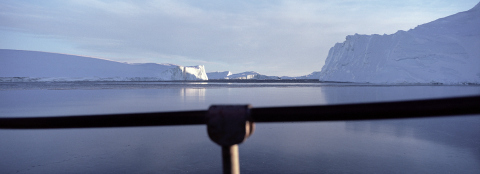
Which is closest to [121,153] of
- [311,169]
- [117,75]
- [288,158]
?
[288,158]

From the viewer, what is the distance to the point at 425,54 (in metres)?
36.1

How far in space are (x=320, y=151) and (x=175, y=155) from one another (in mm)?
2019

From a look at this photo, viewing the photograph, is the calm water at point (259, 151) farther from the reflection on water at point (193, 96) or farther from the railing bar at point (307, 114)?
the reflection on water at point (193, 96)

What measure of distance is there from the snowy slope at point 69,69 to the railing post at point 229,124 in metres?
87.4

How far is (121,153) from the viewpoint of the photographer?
158 inches

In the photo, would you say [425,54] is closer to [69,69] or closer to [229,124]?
[229,124]

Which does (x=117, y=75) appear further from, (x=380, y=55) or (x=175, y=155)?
(x=175, y=155)

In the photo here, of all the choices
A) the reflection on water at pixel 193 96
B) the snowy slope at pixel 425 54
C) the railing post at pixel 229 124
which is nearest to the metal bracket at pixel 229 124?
the railing post at pixel 229 124

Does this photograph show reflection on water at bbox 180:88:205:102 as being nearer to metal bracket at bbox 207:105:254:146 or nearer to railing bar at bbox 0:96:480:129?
railing bar at bbox 0:96:480:129

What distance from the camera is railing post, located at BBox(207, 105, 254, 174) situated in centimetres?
A: 71

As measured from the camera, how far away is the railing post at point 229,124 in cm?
71

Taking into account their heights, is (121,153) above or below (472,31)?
below

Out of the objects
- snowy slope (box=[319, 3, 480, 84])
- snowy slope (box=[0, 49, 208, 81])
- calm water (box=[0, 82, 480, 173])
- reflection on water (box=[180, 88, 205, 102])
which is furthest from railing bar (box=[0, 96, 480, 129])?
snowy slope (box=[0, 49, 208, 81])

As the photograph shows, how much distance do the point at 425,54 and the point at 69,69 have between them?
104170 millimetres
